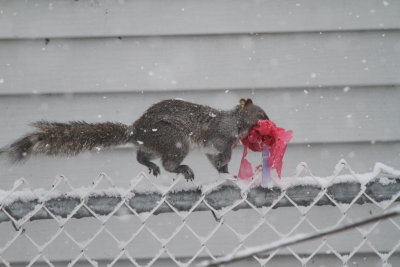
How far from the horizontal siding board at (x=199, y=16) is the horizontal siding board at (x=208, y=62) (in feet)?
0.15

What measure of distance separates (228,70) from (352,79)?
65 cm

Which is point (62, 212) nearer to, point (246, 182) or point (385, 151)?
point (246, 182)

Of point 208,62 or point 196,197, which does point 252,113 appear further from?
point 196,197

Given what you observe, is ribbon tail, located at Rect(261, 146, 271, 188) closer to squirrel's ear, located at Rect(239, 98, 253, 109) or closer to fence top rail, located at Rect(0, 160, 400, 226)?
fence top rail, located at Rect(0, 160, 400, 226)

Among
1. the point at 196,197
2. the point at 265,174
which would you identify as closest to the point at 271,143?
the point at 265,174

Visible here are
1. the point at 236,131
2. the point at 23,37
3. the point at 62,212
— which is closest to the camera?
the point at 62,212

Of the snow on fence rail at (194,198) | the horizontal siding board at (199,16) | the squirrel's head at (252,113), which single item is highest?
the horizontal siding board at (199,16)

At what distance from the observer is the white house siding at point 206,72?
2.43 metres

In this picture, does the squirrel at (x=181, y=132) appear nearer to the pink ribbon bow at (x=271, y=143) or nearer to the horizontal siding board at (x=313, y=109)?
the horizontal siding board at (x=313, y=109)

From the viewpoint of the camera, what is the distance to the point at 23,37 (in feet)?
7.84

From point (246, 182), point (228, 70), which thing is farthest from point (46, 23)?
point (246, 182)

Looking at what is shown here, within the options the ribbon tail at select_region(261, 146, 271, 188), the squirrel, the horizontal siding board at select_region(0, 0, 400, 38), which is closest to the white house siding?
the horizontal siding board at select_region(0, 0, 400, 38)

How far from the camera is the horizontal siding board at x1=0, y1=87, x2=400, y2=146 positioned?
2477mm

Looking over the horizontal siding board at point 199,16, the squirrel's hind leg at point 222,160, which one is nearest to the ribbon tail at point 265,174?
the squirrel's hind leg at point 222,160
